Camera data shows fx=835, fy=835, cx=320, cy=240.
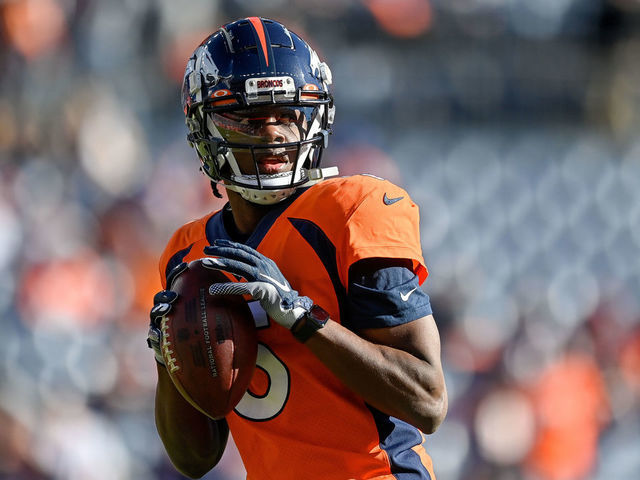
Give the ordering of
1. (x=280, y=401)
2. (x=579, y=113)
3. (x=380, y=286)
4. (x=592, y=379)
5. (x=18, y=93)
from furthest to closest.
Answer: (x=579, y=113) < (x=592, y=379) < (x=18, y=93) < (x=280, y=401) < (x=380, y=286)

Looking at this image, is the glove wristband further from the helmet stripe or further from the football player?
the helmet stripe

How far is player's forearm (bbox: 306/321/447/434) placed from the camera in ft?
5.24

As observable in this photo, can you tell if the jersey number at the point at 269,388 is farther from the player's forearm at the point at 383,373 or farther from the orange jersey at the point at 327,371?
the player's forearm at the point at 383,373

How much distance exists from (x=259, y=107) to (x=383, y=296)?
0.58 m

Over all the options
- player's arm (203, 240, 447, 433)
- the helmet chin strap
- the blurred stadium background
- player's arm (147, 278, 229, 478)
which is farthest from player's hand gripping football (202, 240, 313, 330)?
the blurred stadium background

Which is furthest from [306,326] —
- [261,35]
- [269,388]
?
[261,35]

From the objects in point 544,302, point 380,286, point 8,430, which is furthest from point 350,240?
point 544,302

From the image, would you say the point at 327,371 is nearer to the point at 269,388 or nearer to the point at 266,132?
the point at 269,388

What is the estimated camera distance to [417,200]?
13.9 ft

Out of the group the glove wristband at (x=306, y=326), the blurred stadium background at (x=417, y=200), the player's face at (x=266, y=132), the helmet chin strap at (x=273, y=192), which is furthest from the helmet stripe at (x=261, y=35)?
the blurred stadium background at (x=417, y=200)

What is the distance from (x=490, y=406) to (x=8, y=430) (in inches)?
87.0

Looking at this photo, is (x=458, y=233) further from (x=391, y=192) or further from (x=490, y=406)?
(x=391, y=192)

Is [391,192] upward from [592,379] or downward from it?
upward

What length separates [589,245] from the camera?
4438mm
